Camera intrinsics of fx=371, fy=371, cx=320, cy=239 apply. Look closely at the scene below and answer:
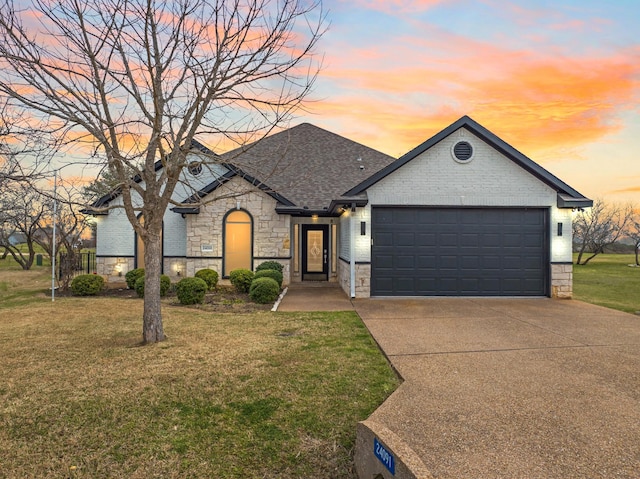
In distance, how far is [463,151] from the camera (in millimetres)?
11711

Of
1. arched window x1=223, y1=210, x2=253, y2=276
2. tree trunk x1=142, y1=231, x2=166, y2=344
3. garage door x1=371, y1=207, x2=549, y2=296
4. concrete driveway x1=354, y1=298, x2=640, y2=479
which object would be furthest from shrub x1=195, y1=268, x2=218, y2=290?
concrete driveway x1=354, y1=298, x2=640, y2=479

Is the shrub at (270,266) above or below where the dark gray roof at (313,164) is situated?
below

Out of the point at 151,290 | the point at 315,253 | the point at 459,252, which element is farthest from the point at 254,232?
the point at 151,290

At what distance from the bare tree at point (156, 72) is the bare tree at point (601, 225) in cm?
3292

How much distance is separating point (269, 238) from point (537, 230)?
9.52 meters

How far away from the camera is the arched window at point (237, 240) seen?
14922 millimetres

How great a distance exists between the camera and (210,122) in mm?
7016

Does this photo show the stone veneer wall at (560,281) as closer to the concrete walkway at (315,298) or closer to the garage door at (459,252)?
the garage door at (459,252)

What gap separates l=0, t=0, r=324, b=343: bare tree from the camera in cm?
616

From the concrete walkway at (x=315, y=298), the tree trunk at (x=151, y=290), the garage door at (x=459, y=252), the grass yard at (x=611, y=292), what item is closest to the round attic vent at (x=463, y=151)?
the garage door at (x=459, y=252)

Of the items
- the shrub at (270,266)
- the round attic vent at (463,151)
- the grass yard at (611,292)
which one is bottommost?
the grass yard at (611,292)

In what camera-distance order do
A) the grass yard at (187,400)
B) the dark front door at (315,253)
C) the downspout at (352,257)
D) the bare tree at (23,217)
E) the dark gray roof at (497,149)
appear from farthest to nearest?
the bare tree at (23,217) < the dark front door at (315,253) < the downspout at (352,257) < the dark gray roof at (497,149) < the grass yard at (187,400)

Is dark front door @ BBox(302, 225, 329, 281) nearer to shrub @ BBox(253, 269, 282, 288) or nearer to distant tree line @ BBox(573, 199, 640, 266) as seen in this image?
shrub @ BBox(253, 269, 282, 288)

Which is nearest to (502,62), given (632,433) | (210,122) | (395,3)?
(395,3)
